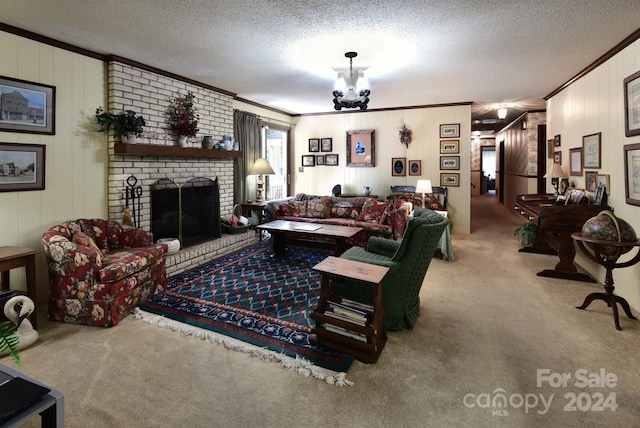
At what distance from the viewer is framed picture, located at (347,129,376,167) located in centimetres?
723

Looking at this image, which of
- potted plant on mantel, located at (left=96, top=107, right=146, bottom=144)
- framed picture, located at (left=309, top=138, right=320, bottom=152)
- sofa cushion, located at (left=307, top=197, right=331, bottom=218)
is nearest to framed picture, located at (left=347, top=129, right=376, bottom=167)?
framed picture, located at (left=309, top=138, right=320, bottom=152)

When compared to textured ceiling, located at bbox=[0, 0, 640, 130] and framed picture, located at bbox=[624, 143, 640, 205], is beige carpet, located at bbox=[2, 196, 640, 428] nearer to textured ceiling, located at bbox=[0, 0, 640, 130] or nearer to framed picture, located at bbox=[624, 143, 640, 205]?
framed picture, located at bbox=[624, 143, 640, 205]

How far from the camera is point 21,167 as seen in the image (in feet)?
10.4

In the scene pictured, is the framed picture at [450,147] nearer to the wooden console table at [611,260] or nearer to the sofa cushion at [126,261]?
the wooden console table at [611,260]

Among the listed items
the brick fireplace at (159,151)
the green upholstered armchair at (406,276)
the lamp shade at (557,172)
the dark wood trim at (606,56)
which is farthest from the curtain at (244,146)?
the dark wood trim at (606,56)

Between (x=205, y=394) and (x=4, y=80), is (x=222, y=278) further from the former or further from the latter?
(x=4, y=80)

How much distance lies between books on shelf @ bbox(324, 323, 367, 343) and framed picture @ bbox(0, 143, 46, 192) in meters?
3.07

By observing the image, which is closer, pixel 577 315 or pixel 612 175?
pixel 577 315

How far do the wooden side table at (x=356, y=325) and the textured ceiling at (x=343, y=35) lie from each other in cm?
200

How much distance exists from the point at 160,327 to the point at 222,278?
1.19 m

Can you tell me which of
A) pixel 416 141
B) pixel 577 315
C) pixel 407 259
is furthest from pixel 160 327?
pixel 416 141

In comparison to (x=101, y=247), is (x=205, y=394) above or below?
below

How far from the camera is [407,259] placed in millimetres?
2703

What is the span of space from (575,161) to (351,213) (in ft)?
10.8
